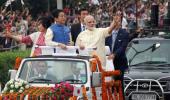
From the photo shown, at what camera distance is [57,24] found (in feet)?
40.1

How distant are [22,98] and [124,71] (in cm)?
401

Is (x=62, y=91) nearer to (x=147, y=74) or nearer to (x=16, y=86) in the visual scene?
(x=16, y=86)

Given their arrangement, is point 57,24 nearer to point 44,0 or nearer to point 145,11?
point 145,11

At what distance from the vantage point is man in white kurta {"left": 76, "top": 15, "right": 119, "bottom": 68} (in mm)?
11977

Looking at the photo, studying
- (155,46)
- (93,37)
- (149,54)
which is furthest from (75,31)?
(155,46)

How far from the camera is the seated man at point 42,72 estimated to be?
11.0 metres

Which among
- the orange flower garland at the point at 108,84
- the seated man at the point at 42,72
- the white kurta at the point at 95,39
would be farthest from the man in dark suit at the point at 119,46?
the seated man at the point at 42,72

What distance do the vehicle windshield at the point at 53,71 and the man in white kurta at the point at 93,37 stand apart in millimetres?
957

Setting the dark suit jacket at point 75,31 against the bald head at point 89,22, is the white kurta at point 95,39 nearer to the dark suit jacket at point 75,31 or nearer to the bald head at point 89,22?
the bald head at point 89,22

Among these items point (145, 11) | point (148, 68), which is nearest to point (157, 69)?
point (148, 68)

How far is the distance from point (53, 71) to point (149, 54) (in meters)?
4.26

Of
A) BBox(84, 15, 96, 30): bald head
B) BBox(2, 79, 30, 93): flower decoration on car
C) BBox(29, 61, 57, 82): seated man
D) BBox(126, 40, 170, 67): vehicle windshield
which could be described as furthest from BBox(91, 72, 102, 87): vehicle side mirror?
BBox(126, 40, 170, 67): vehicle windshield

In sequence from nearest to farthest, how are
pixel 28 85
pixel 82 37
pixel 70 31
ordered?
1. pixel 28 85
2. pixel 82 37
3. pixel 70 31

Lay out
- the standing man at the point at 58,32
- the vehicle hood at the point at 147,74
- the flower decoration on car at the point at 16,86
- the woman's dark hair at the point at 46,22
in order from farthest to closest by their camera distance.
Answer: the vehicle hood at the point at 147,74, the woman's dark hair at the point at 46,22, the standing man at the point at 58,32, the flower decoration on car at the point at 16,86
